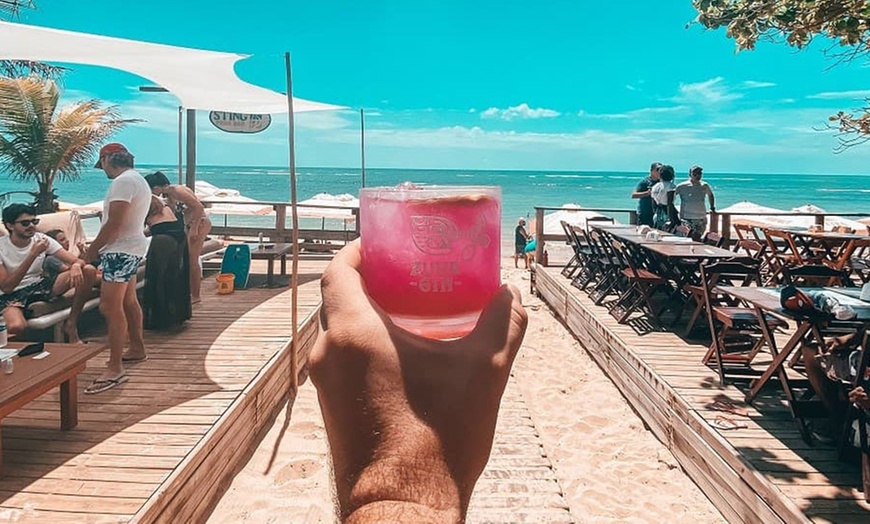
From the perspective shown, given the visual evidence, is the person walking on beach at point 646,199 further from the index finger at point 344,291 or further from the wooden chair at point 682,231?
the index finger at point 344,291

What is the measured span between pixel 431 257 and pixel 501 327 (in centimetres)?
17

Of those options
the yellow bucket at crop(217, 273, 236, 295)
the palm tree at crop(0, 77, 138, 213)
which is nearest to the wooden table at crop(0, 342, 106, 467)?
the yellow bucket at crop(217, 273, 236, 295)

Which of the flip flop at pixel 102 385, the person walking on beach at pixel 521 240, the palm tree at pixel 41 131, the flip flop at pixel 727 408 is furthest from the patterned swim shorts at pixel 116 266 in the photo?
the person walking on beach at pixel 521 240

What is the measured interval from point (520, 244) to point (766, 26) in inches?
367

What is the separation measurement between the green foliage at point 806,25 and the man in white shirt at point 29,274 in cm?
520

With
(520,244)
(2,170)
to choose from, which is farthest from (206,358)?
(520,244)

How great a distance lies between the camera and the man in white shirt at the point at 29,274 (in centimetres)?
362

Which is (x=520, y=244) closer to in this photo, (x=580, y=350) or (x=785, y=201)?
(x=580, y=350)

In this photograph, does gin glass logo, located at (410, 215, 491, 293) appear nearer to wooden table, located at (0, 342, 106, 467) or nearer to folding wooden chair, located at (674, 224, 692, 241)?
Result: wooden table, located at (0, 342, 106, 467)

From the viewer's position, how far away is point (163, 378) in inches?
140

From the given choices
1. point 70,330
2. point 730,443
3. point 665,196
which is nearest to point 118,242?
point 70,330

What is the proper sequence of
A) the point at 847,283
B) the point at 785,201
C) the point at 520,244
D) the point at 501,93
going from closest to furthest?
the point at 847,283, the point at 520,244, the point at 785,201, the point at 501,93

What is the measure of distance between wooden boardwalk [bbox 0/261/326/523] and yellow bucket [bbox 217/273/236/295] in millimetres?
1699

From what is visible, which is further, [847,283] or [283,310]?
[283,310]
